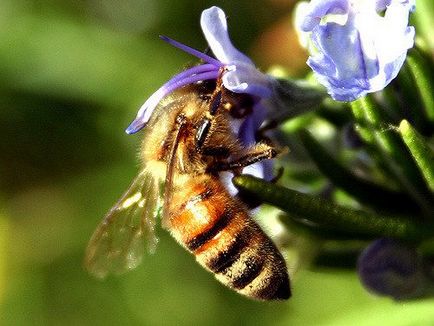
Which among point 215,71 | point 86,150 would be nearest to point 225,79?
point 215,71

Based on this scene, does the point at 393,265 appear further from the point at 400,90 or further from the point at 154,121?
the point at 154,121

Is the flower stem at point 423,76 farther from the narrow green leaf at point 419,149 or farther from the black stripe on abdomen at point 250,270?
the black stripe on abdomen at point 250,270

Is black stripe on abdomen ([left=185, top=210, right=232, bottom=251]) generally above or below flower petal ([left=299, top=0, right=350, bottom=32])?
below

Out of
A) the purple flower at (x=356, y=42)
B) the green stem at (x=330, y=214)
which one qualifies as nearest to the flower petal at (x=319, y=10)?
the purple flower at (x=356, y=42)

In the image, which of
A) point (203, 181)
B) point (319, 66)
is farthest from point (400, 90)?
point (203, 181)

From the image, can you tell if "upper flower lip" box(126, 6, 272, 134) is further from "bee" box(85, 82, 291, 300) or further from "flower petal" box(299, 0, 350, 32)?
"flower petal" box(299, 0, 350, 32)

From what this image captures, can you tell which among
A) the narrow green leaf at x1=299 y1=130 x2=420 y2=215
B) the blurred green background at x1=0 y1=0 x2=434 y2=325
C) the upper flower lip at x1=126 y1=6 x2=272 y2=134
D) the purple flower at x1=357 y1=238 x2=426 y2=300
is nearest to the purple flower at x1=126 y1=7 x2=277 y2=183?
the upper flower lip at x1=126 y1=6 x2=272 y2=134
